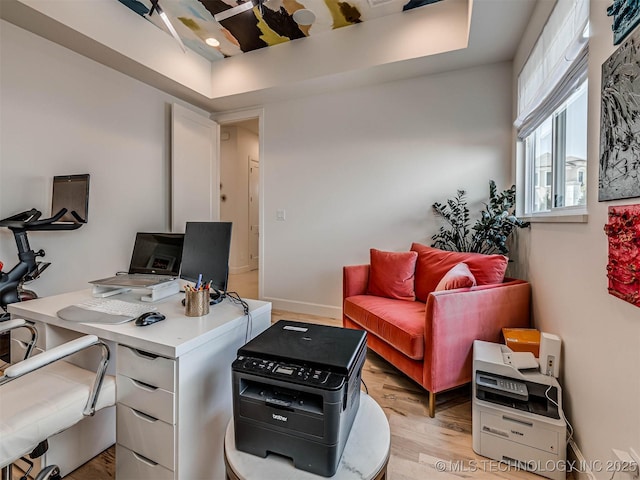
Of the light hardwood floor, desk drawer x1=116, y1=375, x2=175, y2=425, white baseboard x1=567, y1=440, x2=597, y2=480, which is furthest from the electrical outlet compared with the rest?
desk drawer x1=116, y1=375, x2=175, y2=425

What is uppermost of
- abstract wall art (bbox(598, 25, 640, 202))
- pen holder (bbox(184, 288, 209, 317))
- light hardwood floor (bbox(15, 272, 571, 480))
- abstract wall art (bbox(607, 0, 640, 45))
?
abstract wall art (bbox(607, 0, 640, 45))

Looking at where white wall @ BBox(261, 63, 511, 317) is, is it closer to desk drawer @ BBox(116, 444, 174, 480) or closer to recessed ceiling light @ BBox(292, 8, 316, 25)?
recessed ceiling light @ BBox(292, 8, 316, 25)

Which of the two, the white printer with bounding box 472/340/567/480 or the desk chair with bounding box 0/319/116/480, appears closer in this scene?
the desk chair with bounding box 0/319/116/480

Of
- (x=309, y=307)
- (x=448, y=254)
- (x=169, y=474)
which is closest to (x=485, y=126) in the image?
(x=448, y=254)

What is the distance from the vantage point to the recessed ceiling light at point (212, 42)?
3.15 m

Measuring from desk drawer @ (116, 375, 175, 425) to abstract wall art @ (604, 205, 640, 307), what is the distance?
5.05 ft

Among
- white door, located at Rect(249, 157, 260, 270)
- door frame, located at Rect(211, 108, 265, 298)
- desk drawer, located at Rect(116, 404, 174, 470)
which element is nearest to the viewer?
desk drawer, located at Rect(116, 404, 174, 470)

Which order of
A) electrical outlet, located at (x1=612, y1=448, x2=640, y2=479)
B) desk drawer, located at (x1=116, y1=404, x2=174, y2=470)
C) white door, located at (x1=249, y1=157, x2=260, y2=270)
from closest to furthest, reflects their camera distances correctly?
electrical outlet, located at (x1=612, y1=448, x2=640, y2=479) < desk drawer, located at (x1=116, y1=404, x2=174, y2=470) < white door, located at (x1=249, y1=157, x2=260, y2=270)

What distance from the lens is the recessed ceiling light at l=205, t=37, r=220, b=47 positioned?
3.15 metres

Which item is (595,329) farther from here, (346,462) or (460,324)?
(346,462)

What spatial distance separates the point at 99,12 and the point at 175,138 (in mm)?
1248

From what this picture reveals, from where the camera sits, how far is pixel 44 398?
3.39 feet

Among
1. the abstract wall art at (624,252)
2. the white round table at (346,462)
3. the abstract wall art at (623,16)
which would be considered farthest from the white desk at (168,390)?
the abstract wall art at (623,16)

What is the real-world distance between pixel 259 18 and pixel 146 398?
10.3ft
